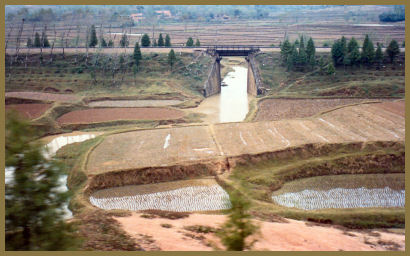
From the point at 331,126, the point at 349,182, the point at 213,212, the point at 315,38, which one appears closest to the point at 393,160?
the point at 349,182

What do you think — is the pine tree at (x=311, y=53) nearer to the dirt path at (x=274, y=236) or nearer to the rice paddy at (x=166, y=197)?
the rice paddy at (x=166, y=197)

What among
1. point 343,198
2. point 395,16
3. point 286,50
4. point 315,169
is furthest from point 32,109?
point 395,16

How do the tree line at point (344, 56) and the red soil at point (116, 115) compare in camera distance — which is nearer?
the red soil at point (116, 115)

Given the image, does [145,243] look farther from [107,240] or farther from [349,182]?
[349,182]

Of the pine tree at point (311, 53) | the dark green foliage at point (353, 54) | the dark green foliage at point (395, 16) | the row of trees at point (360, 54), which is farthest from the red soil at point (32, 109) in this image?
the dark green foliage at point (395, 16)

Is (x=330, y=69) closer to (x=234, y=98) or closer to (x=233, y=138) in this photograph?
(x=234, y=98)

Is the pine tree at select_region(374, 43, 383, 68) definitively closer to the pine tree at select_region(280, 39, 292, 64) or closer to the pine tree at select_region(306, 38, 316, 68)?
the pine tree at select_region(306, 38, 316, 68)

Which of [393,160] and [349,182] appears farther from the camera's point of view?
[393,160]
